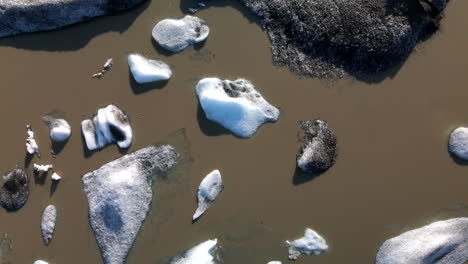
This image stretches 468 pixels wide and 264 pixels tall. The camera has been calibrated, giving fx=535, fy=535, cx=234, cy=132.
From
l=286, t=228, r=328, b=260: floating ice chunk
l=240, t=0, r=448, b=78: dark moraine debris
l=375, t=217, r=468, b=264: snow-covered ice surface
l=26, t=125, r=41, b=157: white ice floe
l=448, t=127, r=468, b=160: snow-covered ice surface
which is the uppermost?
l=240, t=0, r=448, b=78: dark moraine debris

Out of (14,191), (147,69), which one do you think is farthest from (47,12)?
(14,191)

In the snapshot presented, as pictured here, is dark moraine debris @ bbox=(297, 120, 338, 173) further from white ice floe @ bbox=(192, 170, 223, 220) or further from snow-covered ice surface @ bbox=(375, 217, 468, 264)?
snow-covered ice surface @ bbox=(375, 217, 468, 264)

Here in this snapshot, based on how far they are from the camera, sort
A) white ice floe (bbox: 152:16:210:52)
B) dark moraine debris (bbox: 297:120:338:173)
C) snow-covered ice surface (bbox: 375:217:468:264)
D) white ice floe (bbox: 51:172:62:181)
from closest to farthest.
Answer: snow-covered ice surface (bbox: 375:217:468:264), dark moraine debris (bbox: 297:120:338:173), white ice floe (bbox: 51:172:62:181), white ice floe (bbox: 152:16:210:52)

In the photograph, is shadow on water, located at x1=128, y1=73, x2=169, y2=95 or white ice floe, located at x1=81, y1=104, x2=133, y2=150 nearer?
white ice floe, located at x1=81, y1=104, x2=133, y2=150

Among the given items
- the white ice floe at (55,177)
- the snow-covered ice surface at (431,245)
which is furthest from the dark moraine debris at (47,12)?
the snow-covered ice surface at (431,245)

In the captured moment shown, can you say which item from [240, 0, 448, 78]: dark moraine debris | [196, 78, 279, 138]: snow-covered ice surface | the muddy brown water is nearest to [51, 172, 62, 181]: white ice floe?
the muddy brown water

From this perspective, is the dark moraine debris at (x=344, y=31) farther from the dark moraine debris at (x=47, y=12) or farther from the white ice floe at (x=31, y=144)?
the white ice floe at (x=31, y=144)

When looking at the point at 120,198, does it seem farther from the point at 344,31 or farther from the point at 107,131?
the point at 344,31
